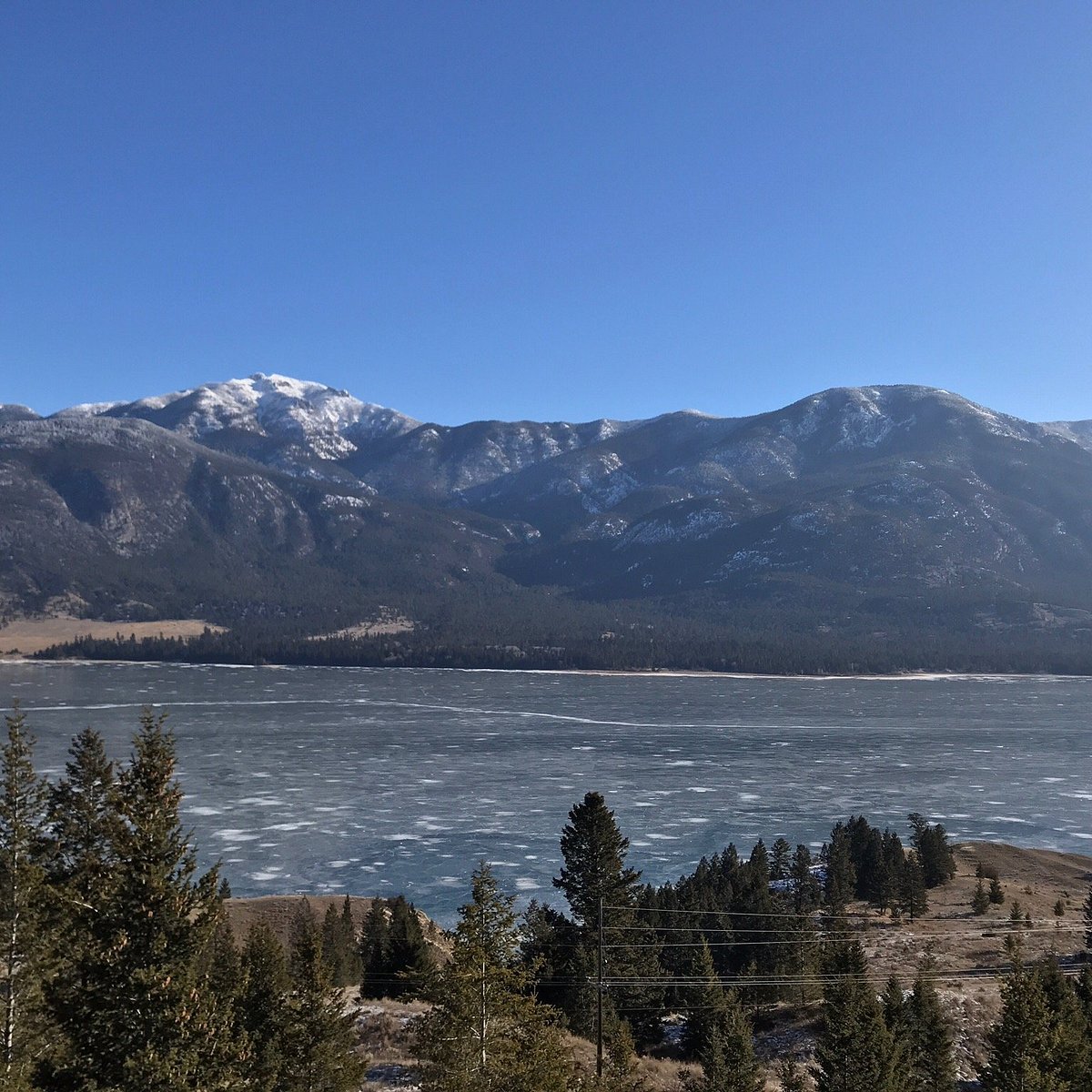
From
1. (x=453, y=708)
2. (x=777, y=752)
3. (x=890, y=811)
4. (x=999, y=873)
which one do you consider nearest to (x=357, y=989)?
(x=999, y=873)

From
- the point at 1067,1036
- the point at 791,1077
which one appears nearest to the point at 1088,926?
the point at 1067,1036

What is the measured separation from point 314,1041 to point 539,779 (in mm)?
81151

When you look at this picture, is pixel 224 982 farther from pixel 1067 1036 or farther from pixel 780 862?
pixel 780 862

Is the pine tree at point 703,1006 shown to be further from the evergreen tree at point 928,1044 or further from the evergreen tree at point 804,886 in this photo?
the evergreen tree at point 804,886

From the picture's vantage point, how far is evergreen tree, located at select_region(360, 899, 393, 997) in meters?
42.3

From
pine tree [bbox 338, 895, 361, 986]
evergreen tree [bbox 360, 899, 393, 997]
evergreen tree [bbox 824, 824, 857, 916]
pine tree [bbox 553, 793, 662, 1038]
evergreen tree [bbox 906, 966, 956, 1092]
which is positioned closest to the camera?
evergreen tree [bbox 906, 966, 956, 1092]

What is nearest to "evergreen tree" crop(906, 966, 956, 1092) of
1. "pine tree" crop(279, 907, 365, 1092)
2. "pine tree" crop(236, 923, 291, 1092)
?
"pine tree" crop(279, 907, 365, 1092)

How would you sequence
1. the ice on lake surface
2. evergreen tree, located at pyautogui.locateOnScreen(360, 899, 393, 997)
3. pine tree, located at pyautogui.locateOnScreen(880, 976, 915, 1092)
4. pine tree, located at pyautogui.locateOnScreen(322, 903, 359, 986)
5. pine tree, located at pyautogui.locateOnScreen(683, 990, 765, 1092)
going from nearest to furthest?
pine tree, located at pyautogui.locateOnScreen(683, 990, 765, 1092) → pine tree, located at pyautogui.locateOnScreen(880, 976, 915, 1092) → evergreen tree, located at pyautogui.locateOnScreen(360, 899, 393, 997) → pine tree, located at pyautogui.locateOnScreen(322, 903, 359, 986) → the ice on lake surface

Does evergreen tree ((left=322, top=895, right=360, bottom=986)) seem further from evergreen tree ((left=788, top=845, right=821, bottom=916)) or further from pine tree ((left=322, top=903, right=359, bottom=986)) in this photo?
evergreen tree ((left=788, top=845, right=821, bottom=916))

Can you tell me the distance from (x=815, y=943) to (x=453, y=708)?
438 ft

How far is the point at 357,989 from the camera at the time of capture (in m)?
42.9

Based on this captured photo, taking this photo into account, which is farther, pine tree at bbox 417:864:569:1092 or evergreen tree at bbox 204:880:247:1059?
pine tree at bbox 417:864:569:1092

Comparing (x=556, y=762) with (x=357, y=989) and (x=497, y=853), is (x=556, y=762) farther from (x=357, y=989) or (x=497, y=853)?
(x=357, y=989)

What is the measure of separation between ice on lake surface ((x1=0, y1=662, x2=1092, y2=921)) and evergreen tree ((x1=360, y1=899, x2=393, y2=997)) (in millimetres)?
8112
